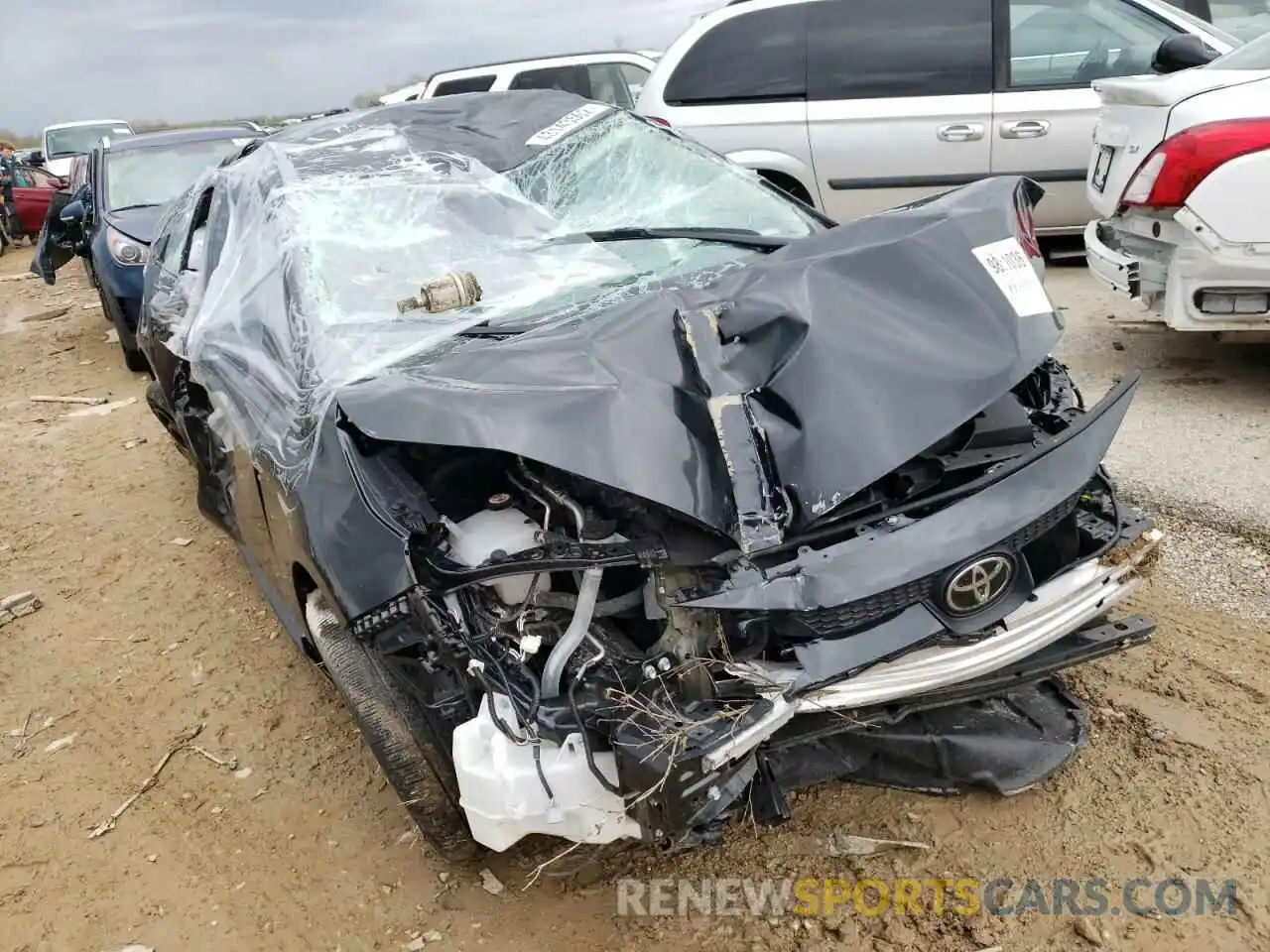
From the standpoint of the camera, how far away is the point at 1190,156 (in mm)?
3852

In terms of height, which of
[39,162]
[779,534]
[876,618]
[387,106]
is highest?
[387,106]

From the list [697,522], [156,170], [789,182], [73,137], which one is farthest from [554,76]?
[73,137]

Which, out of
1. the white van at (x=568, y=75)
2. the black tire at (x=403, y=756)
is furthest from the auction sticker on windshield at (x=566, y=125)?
the white van at (x=568, y=75)

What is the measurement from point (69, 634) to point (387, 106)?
2415mm

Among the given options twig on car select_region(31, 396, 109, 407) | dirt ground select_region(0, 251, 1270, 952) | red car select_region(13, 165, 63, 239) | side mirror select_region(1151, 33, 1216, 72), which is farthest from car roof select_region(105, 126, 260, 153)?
red car select_region(13, 165, 63, 239)

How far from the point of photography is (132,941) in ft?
7.83

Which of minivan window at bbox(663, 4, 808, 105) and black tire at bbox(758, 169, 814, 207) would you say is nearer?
minivan window at bbox(663, 4, 808, 105)

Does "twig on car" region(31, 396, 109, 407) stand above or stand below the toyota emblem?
below

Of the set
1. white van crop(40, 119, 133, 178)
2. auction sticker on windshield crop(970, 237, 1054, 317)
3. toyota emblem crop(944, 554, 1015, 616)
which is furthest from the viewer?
white van crop(40, 119, 133, 178)

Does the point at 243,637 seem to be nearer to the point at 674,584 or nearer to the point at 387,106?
the point at 387,106

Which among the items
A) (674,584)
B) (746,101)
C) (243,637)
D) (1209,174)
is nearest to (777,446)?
(674,584)

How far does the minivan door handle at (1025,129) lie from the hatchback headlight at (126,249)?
5.75 m

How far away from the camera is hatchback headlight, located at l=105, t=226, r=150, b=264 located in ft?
22.9

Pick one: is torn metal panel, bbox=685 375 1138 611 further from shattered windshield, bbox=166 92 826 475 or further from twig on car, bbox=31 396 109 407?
twig on car, bbox=31 396 109 407
